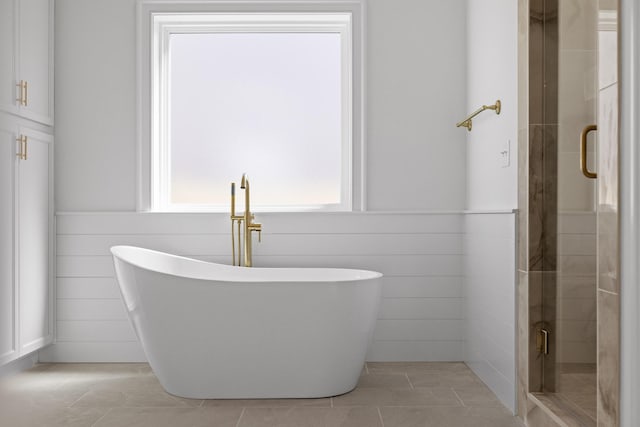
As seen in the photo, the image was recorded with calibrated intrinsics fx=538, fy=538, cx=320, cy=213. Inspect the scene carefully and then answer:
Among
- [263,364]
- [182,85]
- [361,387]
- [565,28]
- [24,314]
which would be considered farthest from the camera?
[182,85]

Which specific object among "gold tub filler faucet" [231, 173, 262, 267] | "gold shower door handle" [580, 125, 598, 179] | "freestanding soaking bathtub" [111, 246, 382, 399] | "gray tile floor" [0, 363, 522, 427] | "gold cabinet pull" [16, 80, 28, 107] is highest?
"gold cabinet pull" [16, 80, 28, 107]

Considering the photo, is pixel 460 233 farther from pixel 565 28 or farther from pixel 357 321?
pixel 565 28

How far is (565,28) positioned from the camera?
2059mm

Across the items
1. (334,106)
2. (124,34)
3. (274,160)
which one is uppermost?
(124,34)

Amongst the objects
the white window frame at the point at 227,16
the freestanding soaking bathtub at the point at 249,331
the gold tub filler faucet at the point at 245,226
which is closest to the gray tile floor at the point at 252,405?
the freestanding soaking bathtub at the point at 249,331

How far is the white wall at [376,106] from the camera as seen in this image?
329 centimetres

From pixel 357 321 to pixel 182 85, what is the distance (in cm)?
198

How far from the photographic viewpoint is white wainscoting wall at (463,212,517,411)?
2412 millimetres

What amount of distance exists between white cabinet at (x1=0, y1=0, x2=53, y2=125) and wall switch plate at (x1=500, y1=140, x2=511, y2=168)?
245 cm

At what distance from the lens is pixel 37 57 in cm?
308

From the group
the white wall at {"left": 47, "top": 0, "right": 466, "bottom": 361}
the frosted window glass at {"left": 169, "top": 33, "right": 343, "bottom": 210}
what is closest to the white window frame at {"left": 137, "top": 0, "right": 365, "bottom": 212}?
the white wall at {"left": 47, "top": 0, "right": 466, "bottom": 361}

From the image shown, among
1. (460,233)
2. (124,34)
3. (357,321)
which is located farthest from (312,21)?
(357,321)
